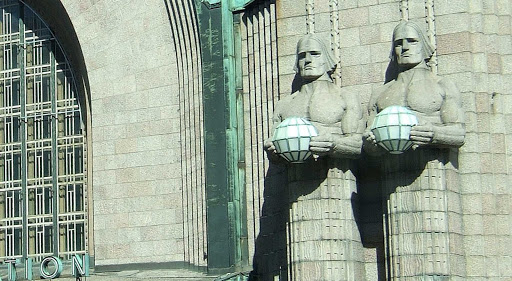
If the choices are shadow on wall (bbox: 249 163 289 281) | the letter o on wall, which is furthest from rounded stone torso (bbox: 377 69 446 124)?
the letter o on wall

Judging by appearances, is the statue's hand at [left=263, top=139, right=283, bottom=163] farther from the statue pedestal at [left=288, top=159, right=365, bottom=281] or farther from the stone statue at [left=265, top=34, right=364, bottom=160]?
the statue pedestal at [left=288, top=159, right=365, bottom=281]

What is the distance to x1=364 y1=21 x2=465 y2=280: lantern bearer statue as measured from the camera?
80.0 ft

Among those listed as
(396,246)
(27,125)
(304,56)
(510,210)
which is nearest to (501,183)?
(510,210)

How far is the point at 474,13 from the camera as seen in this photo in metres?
25.9

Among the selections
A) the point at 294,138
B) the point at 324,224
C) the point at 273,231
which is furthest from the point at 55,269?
the point at 294,138

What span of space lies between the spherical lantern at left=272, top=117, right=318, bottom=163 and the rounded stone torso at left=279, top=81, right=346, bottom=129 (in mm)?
500

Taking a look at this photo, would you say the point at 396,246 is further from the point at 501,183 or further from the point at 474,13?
the point at 474,13

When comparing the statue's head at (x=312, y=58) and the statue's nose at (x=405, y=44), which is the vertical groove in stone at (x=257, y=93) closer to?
the statue's head at (x=312, y=58)

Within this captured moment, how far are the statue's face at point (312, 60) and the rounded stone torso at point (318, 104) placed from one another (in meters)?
0.19

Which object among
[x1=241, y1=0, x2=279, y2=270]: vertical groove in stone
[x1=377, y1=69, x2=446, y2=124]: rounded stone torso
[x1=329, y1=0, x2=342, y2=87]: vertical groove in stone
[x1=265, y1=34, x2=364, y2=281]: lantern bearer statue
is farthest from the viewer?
[x1=241, y1=0, x2=279, y2=270]: vertical groove in stone

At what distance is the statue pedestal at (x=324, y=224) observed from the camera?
82.8ft

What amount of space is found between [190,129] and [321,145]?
4.91m

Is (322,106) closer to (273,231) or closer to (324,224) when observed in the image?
(324,224)

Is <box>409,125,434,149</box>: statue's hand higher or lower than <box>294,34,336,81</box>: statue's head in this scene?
lower
